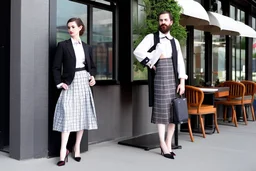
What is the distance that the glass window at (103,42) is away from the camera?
4586 mm

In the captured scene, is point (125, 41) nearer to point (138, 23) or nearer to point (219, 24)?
point (138, 23)

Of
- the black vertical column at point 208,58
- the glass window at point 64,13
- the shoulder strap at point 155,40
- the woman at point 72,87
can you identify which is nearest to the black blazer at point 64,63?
the woman at point 72,87

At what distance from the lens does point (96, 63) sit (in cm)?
460

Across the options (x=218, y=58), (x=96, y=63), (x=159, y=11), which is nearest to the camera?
(x=159, y=11)

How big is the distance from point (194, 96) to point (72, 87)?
2056mm

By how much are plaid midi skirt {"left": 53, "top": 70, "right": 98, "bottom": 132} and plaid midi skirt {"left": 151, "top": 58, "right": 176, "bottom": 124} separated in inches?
30.1

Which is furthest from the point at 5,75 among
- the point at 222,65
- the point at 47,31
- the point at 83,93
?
the point at 222,65

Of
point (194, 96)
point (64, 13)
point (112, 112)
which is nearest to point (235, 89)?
point (194, 96)

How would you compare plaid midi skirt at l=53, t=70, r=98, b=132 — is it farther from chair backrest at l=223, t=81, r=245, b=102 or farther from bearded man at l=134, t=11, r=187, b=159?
chair backrest at l=223, t=81, r=245, b=102

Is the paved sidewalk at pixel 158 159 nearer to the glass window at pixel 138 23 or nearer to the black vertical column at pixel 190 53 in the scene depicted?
the glass window at pixel 138 23

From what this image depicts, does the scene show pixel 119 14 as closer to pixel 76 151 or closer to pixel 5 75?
pixel 5 75

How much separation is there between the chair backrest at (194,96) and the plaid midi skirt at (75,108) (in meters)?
1.81

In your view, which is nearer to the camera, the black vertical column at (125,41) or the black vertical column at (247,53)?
the black vertical column at (125,41)

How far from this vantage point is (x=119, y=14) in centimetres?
489
